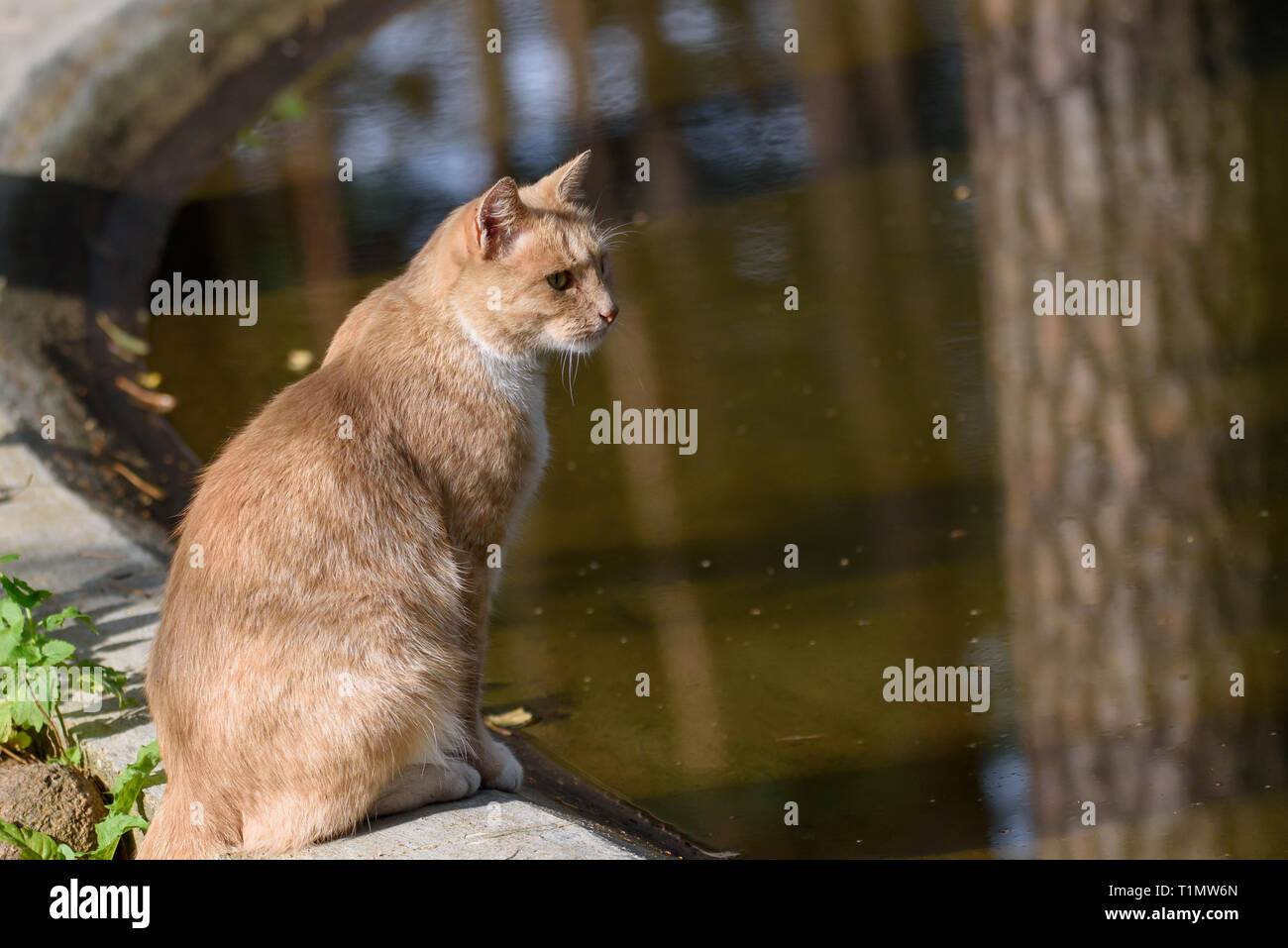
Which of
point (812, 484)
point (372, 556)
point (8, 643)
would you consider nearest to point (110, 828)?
point (8, 643)

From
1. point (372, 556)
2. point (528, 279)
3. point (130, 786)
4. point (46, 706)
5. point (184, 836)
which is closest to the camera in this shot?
point (184, 836)

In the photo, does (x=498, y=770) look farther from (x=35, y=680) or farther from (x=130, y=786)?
(x=35, y=680)

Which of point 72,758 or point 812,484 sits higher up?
point 812,484

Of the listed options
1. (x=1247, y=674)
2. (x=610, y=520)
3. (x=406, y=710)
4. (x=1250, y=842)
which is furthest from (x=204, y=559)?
(x=1247, y=674)

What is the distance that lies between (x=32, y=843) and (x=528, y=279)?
1.99m

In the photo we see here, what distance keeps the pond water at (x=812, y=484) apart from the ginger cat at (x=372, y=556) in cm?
102

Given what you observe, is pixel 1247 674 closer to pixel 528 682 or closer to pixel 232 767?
pixel 528 682

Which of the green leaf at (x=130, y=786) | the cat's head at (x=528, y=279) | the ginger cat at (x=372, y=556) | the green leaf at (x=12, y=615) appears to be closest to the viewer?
the ginger cat at (x=372, y=556)

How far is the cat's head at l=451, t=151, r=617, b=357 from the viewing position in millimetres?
3666

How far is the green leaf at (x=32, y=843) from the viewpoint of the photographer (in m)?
3.40

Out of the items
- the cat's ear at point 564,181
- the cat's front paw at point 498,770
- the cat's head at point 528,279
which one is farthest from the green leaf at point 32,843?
the cat's ear at point 564,181

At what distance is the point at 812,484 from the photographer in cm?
535

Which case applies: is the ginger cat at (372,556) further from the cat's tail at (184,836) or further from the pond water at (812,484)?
the pond water at (812,484)

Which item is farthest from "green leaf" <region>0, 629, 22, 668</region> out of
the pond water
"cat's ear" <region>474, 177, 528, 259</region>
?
"cat's ear" <region>474, 177, 528, 259</region>
